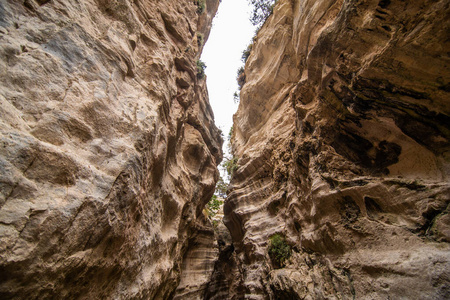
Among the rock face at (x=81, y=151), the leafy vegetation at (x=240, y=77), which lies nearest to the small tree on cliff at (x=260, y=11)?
the leafy vegetation at (x=240, y=77)

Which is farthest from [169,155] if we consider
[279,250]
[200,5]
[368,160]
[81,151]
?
[200,5]

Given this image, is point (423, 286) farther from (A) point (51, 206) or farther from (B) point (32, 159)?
(B) point (32, 159)

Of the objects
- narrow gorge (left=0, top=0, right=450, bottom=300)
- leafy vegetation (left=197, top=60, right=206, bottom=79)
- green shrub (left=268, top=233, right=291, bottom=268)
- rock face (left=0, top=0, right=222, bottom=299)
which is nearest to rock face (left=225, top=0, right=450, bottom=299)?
narrow gorge (left=0, top=0, right=450, bottom=300)

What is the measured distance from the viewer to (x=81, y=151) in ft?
10.7

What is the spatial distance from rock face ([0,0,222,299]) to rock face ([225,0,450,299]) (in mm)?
4151

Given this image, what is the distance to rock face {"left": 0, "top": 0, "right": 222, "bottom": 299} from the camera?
94.6 inches

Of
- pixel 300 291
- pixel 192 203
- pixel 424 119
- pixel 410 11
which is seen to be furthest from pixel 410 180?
pixel 192 203

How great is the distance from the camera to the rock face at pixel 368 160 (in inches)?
134

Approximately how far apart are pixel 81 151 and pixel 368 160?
19.3ft

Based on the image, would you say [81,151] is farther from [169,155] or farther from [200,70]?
[200,70]

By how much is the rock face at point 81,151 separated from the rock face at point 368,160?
4151 millimetres

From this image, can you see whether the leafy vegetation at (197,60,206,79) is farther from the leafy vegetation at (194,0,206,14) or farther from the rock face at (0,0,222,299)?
the rock face at (0,0,222,299)

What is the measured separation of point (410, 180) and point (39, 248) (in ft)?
19.3

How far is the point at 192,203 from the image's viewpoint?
853cm
